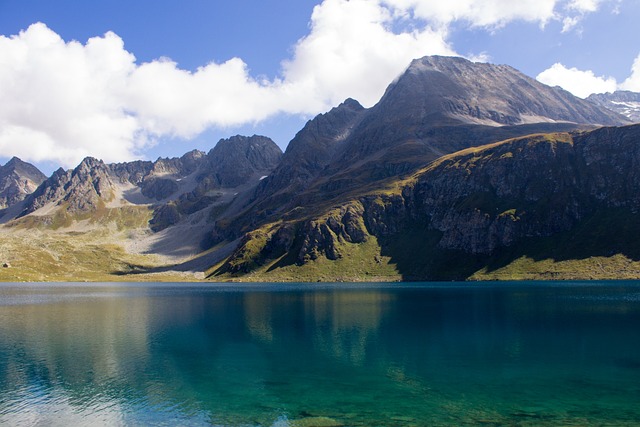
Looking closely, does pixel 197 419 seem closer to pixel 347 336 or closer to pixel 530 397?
pixel 530 397

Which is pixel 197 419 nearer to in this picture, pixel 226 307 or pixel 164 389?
pixel 164 389

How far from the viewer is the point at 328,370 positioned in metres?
56.5

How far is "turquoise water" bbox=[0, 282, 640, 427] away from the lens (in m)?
40.8

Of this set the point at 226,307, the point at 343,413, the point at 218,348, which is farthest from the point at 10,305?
the point at 343,413

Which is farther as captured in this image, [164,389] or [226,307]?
[226,307]

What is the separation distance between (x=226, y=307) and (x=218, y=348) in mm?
66437

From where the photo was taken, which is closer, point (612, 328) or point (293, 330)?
point (612, 328)

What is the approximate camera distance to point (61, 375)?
55.5 metres

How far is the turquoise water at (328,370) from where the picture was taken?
40781mm

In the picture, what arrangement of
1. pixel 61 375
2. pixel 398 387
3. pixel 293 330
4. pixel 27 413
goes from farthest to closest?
1. pixel 293 330
2. pixel 61 375
3. pixel 398 387
4. pixel 27 413

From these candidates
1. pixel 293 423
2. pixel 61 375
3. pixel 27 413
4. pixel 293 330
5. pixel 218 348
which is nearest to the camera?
pixel 293 423

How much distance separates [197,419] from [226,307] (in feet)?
326

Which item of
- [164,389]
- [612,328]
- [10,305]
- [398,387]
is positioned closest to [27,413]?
[164,389]

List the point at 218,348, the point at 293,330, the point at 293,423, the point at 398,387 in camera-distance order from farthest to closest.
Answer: the point at 293,330 → the point at 218,348 → the point at 398,387 → the point at 293,423
